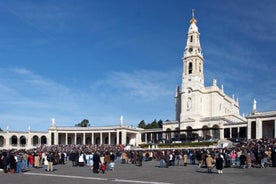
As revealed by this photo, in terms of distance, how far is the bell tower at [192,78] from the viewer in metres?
77.2

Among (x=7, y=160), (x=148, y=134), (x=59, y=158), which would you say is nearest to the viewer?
(x=7, y=160)

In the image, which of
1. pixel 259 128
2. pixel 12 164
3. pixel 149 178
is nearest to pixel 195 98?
pixel 259 128

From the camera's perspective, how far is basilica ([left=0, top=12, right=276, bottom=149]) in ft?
224

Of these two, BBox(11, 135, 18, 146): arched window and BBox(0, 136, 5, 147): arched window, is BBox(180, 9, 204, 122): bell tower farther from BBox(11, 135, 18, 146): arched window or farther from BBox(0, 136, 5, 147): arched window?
BBox(11, 135, 18, 146): arched window

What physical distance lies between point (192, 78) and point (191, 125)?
33.1 feet

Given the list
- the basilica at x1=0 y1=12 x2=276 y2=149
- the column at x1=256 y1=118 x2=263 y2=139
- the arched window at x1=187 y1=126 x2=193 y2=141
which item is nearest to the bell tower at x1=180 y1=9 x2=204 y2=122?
the basilica at x1=0 y1=12 x2=276 y2=149

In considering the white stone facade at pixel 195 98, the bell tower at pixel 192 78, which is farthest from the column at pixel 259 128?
the bell tower at pixel 192 78

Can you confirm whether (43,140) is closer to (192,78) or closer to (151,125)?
(151,125)

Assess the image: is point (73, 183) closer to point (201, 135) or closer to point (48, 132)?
point (201, 135)

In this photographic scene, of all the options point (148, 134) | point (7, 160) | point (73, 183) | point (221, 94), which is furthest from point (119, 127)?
point (73, 183)

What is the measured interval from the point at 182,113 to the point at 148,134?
54.5 ft

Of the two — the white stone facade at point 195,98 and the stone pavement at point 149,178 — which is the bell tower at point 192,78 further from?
the stone pavement at point 149,178

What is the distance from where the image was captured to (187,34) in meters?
81.6

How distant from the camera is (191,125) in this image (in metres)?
75.9
